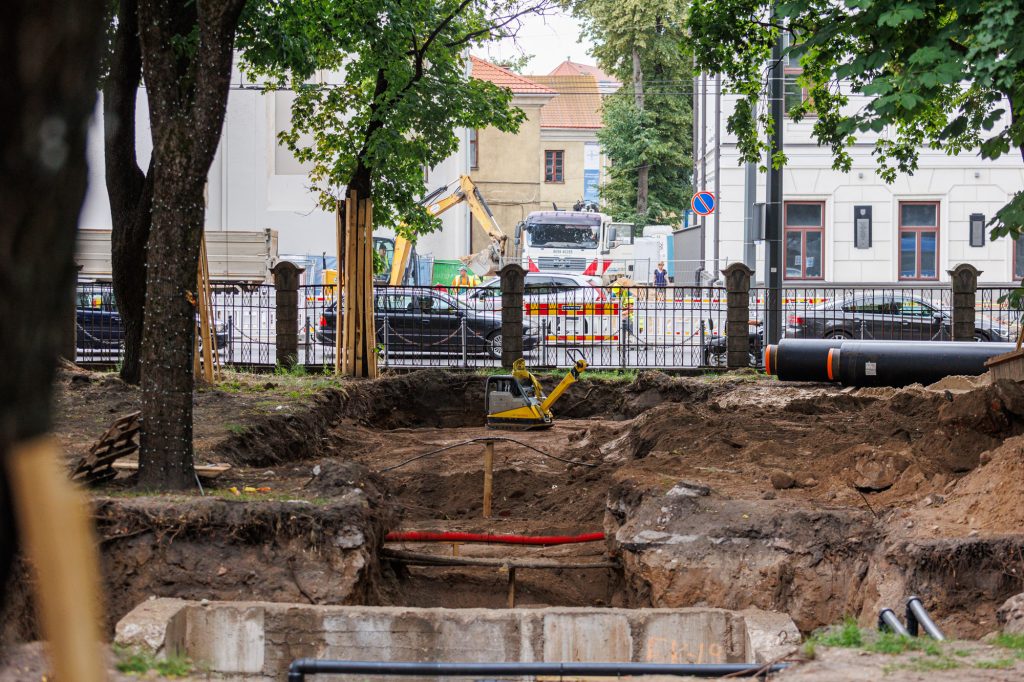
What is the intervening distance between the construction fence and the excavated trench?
301 inches

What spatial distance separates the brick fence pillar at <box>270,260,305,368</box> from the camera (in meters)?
20.3

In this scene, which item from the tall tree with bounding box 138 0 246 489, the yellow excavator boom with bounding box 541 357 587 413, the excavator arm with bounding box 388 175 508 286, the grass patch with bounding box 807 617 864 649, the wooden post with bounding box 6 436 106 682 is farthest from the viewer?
the excavator arm with bounding box 388 175 508 286

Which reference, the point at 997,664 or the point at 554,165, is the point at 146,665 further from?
the point at 554,165

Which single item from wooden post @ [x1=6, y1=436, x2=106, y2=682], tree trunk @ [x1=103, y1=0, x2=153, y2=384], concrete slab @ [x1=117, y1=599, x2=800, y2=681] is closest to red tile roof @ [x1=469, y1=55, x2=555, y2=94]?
tree trunk @ [x1=103, y1=0, x2=153, y2=384]

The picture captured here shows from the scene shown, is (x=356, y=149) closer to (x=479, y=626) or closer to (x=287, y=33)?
(x=287, y=33)

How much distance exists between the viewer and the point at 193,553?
7.49 metres

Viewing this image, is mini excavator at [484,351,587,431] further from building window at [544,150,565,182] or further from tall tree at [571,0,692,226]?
building window at [544,150,565,182]

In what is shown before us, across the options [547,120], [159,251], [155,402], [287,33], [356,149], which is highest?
[547,120]

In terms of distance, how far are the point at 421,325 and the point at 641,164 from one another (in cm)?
2856

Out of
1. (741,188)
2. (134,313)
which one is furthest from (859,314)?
(134,313)

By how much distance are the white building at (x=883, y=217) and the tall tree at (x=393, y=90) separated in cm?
1143

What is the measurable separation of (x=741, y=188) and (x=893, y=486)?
2050cm

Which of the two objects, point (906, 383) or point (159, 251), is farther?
point (906, 383)

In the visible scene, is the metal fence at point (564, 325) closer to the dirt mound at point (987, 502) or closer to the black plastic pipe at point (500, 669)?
the dirt mound at point (987, 502)
